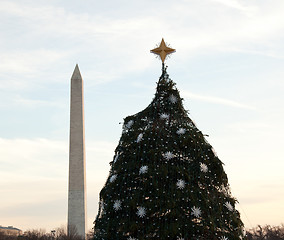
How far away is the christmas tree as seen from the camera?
8.48m

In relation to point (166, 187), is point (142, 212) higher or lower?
lower

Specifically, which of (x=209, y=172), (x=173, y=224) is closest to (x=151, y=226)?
(x=173, y=224)

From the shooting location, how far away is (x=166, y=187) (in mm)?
8758

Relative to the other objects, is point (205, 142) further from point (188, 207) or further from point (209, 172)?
point (188, 207)

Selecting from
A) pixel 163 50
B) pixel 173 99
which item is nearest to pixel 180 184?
pixel 173 99

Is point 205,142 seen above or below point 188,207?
above

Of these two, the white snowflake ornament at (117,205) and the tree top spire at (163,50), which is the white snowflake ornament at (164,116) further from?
the white snowflake ornament at (117,205)

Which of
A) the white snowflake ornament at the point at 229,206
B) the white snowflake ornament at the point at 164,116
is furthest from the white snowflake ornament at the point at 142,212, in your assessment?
the white snowflake ornament at the point at 164,116

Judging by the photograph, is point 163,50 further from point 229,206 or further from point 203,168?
point 229,206

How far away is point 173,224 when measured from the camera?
8.32m

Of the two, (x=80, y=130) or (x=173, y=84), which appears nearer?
(x=173, y=84)

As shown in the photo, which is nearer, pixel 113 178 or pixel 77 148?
pixel 113 178

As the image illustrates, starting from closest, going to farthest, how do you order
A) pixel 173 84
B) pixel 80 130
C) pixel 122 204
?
pixel 122 204 → pixel 173 84 → pixel 80 130

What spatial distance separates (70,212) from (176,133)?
19.7m
